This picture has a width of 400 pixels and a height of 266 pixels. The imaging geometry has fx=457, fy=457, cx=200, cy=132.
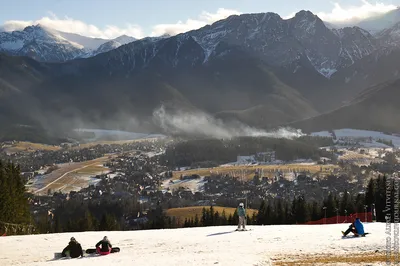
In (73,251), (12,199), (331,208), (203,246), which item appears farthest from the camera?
(331,208)

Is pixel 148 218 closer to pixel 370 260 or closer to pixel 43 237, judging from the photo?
pixel 43 237

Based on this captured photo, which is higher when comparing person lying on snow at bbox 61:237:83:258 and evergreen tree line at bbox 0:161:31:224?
evergreen tree line at bbox 0:161:31:224

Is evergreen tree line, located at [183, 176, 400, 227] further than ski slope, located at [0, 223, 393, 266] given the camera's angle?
Yes

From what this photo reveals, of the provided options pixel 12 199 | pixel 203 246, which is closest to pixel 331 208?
pixel 12 199

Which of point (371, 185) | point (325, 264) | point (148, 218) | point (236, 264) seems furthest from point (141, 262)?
point (148, 218)

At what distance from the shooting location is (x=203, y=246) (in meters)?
34.3

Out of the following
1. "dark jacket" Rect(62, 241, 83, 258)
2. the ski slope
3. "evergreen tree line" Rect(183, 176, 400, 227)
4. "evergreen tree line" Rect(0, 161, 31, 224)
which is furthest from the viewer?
"evergreen tree line" Rect(183, 176, 400, 227)

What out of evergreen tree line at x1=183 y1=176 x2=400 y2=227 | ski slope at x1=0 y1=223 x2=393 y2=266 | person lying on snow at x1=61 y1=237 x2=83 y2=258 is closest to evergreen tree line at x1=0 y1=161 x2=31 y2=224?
ski slope at x1=0 y1=223 x2=393 y2=266

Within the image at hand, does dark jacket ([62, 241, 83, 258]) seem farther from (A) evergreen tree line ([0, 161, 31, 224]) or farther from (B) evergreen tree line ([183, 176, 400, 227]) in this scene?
(B) evergreen tree line ([183, 176, 400, 227])

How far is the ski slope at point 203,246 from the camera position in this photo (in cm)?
2894

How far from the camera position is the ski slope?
1139 inches

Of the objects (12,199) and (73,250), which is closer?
(73,250)

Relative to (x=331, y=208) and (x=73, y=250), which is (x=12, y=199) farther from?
(x=331, y=208)

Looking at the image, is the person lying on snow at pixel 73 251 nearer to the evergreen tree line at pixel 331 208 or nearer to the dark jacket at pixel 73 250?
the dark jacket at pixel 73 250
